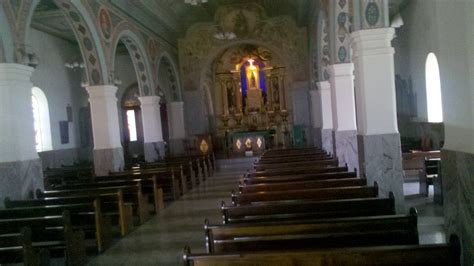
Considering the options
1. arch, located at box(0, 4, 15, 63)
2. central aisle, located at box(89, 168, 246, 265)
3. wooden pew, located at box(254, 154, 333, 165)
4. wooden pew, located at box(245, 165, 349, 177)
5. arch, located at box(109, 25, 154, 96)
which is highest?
arch, located at box(109, 25, 154, 96)

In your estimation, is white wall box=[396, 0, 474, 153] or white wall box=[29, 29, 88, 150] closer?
white wall box=[396, 0, 474, 153]

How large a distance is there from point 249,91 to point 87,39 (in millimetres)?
11552

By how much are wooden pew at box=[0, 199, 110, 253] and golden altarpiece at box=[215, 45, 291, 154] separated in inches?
575

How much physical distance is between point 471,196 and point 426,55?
12430mm

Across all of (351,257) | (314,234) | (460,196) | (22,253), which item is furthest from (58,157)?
(460,196)

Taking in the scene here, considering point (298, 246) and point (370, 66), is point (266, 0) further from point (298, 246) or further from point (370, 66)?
point (298, 246)

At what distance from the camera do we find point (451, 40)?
2.55 m

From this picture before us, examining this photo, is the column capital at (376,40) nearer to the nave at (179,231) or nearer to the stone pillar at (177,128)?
the nave at (179,231)

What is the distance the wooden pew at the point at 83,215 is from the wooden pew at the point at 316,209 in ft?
8.95

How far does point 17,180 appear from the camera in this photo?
23.0ft

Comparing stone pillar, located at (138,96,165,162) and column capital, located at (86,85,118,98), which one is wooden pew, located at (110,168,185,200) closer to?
column capital, located at (86,85,118,98)

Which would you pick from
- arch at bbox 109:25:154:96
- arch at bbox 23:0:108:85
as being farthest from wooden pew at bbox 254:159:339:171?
arch at bbox 109:25:154:96

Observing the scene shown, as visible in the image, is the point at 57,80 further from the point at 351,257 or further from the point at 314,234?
the point at 351,257

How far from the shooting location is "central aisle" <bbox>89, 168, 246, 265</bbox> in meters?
5.60
